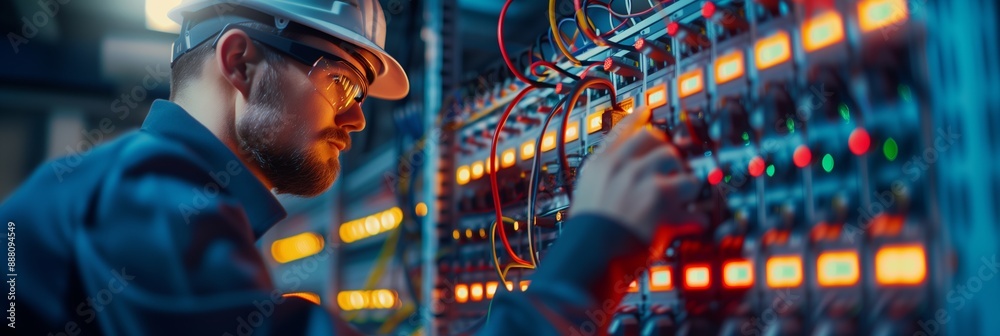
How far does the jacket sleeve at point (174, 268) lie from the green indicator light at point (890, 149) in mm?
642

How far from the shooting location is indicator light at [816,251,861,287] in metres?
0.76

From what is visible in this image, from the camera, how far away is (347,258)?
3350 millimetres

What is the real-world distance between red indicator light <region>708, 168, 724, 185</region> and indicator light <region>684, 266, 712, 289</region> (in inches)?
4.8

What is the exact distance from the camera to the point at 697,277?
97cm

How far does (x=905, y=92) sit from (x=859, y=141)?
70 mm

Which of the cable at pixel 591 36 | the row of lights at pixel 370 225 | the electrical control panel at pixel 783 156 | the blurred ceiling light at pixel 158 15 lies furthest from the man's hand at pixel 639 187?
the blurred ceiling light at pixel 158 15

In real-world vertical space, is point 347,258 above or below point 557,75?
below

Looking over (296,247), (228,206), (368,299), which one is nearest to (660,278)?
(228,206)

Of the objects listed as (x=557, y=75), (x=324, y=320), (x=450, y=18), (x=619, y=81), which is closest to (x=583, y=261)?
(x=324, y=320)

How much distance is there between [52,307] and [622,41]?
3.07 ft

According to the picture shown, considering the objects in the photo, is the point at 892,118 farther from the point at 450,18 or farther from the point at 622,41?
the point at 450,18

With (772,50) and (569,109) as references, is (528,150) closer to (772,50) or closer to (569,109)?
(569,109)

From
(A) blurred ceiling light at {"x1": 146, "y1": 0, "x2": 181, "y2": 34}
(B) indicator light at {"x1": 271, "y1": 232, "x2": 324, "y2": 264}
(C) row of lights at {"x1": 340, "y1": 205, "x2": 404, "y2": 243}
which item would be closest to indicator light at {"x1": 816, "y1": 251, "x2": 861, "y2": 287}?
(C) row of lights at {"x1": 340, "y1": 205, "x2": 404, "y2": 243}

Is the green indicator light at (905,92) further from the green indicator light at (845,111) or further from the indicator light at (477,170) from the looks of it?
the indicator light at (477,170)
